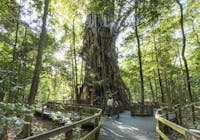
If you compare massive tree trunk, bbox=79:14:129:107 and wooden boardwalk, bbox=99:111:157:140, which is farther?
massive tree trunk, bbox=79:14:129:107

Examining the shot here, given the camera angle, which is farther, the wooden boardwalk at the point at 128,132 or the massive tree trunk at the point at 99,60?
the massive tree trunk at the point at 99,60

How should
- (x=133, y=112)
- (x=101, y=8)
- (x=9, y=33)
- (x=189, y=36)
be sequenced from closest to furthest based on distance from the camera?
(x=101, y=8) < (x=9, y=33) < (x=133, y=112) < (x=189, y=36)

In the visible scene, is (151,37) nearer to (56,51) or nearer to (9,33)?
(56,51)

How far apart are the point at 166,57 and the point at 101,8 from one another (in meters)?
10.5

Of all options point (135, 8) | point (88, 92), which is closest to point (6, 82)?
point (135, 8)

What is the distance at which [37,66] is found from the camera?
8.29 meters

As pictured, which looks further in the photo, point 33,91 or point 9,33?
point 9,33

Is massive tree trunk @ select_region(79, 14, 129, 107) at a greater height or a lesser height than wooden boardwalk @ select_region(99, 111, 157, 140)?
greater

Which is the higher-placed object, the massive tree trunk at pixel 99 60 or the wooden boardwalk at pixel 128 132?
the massive tree trunk at pixel 99 60

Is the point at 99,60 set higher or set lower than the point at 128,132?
higher

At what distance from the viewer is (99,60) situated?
20.8m

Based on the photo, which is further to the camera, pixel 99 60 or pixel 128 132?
pixel 99 60

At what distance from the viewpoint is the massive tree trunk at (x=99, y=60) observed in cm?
2012

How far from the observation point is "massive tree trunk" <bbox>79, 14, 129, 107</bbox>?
20125mm
